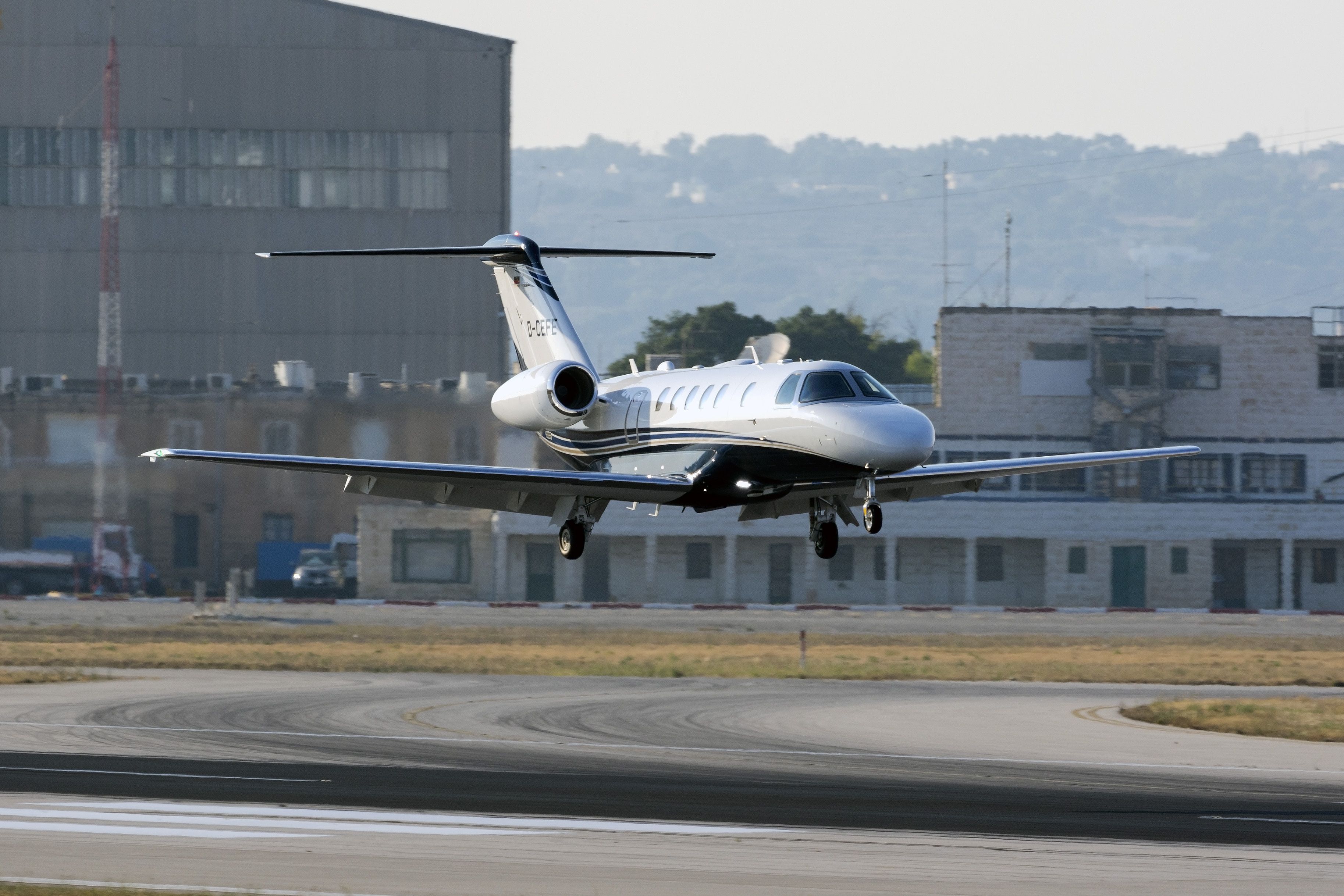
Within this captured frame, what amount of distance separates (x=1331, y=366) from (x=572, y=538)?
69306 mm

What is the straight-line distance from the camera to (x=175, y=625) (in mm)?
65188

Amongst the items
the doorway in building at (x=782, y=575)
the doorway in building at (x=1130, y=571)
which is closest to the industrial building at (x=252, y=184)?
the doorway in building at (x=782, y=575)

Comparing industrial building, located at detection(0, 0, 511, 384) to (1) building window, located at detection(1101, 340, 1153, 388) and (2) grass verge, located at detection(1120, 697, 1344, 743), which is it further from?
(2) grass verge, located at detection(1120, 697, 1344, 743)

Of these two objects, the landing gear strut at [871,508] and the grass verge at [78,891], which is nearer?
the grass verge at [78,891]

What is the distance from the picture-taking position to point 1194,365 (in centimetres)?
8744

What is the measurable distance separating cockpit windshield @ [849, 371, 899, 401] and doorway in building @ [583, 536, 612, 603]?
186 feet

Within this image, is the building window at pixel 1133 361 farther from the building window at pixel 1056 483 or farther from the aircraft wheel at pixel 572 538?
the aircraft wheel at pixel 572 538

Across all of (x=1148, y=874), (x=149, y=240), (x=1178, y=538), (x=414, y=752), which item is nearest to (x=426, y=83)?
(x=149, y=240)

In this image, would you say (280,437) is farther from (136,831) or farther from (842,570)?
(136,831)

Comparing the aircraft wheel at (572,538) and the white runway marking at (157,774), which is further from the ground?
the aircraft wheel at (572,538)

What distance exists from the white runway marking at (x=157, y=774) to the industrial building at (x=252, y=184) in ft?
199

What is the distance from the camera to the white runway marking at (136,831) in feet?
75.6

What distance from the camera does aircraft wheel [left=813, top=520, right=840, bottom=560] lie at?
85.6 feet

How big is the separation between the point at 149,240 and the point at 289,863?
75942mm
